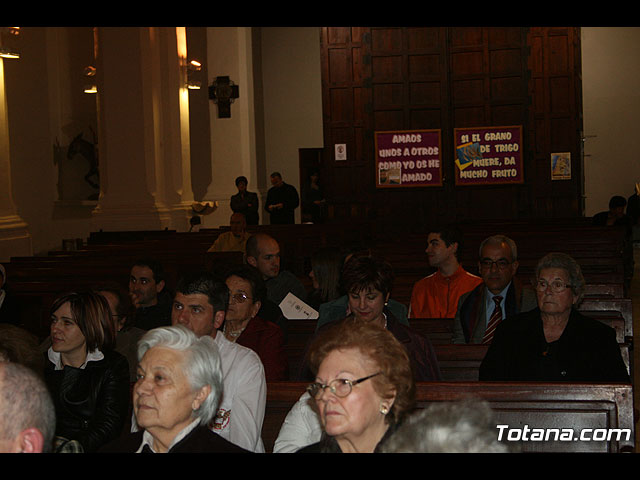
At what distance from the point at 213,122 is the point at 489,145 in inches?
225

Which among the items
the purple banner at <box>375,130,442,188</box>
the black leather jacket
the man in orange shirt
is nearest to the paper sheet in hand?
the man in orange shirt

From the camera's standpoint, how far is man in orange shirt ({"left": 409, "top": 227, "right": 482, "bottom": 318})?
20.0ft

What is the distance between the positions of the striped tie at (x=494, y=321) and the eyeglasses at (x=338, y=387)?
2.71 meters

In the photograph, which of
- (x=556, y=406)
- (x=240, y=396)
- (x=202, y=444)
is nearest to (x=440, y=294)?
(x=556, y=406)

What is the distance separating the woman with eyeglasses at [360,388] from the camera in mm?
2602

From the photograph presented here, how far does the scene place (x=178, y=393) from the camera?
9.32ft

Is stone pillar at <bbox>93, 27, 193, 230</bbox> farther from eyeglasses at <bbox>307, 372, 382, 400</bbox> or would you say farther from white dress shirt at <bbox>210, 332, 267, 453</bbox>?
eyeglasses at <bbox>307, 372, 382, 400</bbox>

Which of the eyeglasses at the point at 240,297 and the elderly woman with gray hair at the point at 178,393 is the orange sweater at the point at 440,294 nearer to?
the eyeglasses at the point at 240,297

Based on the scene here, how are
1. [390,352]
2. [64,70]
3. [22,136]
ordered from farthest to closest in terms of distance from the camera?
[64,70], [22,136], [390,352]

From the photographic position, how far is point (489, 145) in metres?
18.2

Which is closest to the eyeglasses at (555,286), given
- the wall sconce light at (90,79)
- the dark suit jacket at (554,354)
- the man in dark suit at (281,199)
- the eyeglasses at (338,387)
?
the dark suit jacket at (554,354)

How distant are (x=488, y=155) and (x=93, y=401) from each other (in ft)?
50.1
